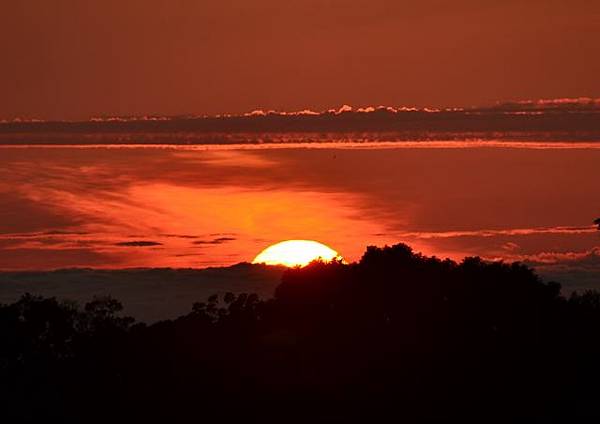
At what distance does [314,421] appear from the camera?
380 ft

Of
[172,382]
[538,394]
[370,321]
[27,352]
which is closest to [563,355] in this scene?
[538,394]

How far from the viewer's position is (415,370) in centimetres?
11962

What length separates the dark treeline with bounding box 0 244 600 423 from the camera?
11694 cm

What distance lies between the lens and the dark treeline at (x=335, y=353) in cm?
11694

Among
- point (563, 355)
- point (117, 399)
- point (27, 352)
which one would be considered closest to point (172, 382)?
point (117, 399)

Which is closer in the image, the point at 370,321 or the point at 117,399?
the point at 117,399

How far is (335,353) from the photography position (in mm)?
122062

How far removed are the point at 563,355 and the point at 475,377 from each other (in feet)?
16.0

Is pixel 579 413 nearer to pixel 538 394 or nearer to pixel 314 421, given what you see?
pixel 538 394

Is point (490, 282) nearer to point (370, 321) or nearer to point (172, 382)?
point (370, 321)

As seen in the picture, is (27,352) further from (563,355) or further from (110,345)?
(563,355)

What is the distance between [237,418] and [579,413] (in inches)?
676

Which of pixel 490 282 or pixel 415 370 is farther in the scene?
pixel 490 282

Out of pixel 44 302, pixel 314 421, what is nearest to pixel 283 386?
pixel 314 421
